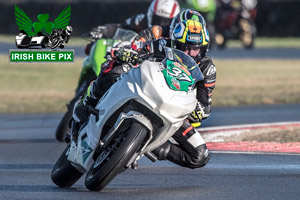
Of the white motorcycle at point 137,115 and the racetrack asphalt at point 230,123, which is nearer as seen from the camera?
the white motorcycle at point 137,115

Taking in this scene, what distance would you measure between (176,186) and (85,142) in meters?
0.88

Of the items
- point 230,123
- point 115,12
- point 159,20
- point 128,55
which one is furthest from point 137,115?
point 115,12

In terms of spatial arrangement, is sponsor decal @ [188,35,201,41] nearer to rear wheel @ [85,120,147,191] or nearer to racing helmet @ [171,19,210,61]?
racing helmet @ [171,19,210,61]

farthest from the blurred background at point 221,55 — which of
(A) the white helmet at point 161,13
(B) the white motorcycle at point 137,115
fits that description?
(B) the white motorcycle at point 137,115

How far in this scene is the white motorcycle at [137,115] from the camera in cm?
586

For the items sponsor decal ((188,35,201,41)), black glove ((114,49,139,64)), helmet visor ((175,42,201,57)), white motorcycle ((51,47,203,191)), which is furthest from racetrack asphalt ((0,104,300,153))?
white motorcycle ((51,47,203,191))

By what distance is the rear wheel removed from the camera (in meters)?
5.79

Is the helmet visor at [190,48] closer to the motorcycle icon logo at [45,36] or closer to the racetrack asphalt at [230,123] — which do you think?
the racetrack asphalt at [230,123]

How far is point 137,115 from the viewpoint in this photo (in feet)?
19.3

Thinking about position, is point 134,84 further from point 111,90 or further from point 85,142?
point 85,142

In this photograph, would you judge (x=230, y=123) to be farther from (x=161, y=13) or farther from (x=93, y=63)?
(x=93, y=63)

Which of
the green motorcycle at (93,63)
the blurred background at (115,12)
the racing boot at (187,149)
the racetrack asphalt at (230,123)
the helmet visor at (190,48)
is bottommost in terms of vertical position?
the blurred background at (115,12)

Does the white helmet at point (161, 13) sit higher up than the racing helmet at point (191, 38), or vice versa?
the racing helmet at point (191, 38)

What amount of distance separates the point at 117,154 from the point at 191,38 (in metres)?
1.60
